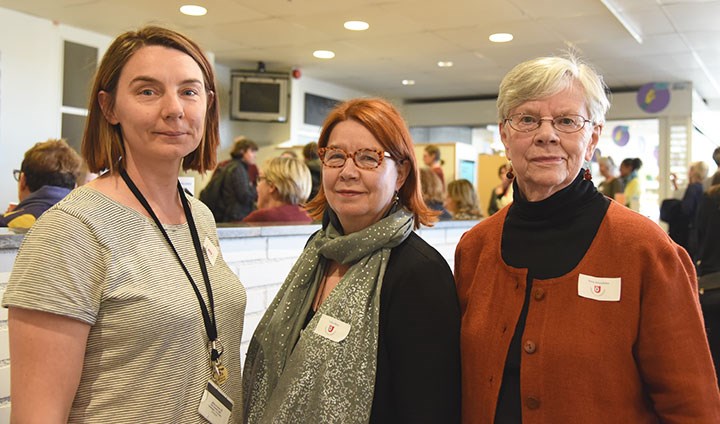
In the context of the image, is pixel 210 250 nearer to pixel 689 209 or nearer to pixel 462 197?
pixel 462 197

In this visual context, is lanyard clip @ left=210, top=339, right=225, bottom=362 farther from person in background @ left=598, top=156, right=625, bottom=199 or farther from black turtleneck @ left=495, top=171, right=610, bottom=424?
person in background @ left=598, top=156, right=625, bottom=199

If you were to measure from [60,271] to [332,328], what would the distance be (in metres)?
0.61

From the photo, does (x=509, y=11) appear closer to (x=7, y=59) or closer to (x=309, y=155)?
(x=309, y=155)

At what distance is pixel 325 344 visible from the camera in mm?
1500

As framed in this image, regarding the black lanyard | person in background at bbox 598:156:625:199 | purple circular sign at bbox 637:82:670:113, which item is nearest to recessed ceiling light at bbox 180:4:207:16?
the black lanyard

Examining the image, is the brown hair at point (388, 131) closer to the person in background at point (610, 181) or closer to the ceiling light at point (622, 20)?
the ceiling light at point (622, 20)

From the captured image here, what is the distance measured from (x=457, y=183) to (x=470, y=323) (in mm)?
4657

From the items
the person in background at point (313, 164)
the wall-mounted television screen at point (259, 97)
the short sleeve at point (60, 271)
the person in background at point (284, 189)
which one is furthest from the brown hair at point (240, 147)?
the short sleeve at point (60, 271)

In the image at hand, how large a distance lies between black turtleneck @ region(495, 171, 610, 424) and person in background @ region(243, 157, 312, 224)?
233 centimetres

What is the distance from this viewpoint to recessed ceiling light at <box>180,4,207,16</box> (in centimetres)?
570

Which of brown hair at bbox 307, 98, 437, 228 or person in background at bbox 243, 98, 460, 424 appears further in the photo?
brown hair at bbox 307, 98, 437, 228

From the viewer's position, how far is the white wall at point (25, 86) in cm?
587

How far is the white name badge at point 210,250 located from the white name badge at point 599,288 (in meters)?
0.82

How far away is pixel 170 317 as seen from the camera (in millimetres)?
1285
